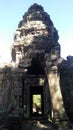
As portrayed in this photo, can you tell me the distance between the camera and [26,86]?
16109mm

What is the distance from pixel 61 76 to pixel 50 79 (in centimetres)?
200

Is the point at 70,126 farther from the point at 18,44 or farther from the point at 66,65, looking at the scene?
the point at 18,44

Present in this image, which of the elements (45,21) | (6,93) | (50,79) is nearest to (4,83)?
(6,93)

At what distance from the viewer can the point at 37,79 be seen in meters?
16.3

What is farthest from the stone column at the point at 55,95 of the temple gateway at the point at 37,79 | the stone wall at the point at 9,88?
the stone wall at the point at 9,88

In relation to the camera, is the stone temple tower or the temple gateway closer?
the temple gateway

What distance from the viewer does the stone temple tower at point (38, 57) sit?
14.7 m

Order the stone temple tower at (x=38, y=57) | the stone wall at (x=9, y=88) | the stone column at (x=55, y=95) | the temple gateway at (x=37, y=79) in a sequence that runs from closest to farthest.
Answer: the stone column at (x=55, y=95)
the temple gateway at (x=37, y=79)
the stone temple tower at (x=38, y=57)
the stone wall at (x=9, y=88)

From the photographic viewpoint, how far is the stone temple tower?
14.7m

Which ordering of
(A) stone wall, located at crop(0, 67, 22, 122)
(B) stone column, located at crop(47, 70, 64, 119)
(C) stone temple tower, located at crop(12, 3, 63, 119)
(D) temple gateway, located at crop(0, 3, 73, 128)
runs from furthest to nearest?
(A) stone wall, located at crop(0, 67, 22, 122)
(C) stone temple tower, located at crop(12, 3, 63, 119)
(D) temple gateway, located at crop(0, 3, 73, 128)
(B) stone column, located at crop(47, 70, 64, 119)

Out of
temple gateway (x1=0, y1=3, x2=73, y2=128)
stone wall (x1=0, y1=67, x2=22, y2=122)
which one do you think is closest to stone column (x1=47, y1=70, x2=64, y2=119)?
temple gateway (x1=0, y1=3, x2=73, y2=128)

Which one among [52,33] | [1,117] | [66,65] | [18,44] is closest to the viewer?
[1,117]

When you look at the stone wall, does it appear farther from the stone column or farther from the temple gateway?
the stone column

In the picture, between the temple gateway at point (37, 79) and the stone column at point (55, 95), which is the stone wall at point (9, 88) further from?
the stone column at point (55, 95)
